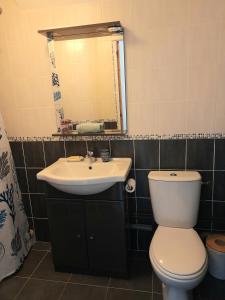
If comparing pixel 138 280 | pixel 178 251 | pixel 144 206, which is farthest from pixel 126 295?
pixel 144 206

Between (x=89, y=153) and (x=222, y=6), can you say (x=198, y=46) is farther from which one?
(x=89, y=153)

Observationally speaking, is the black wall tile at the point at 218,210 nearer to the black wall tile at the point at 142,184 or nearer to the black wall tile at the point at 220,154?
the black wall tile at the point at 220,154

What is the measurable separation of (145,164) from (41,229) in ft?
4.05

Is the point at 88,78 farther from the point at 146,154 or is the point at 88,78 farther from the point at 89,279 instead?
the point at 89,279

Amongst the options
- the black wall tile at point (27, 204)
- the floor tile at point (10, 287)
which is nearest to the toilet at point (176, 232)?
the floor tile at point (10, 287)

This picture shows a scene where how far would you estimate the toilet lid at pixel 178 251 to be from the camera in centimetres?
136

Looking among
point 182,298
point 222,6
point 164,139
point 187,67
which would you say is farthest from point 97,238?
point 222,6

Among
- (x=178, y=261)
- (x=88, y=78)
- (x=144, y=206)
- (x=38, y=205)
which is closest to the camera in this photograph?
(x=178, y=261)

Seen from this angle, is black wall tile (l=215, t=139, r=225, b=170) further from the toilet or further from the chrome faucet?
the chrome faucet

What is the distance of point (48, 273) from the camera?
1.99 m

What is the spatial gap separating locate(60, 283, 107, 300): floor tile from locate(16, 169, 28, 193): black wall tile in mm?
940

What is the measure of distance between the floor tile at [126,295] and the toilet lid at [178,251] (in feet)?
1.43

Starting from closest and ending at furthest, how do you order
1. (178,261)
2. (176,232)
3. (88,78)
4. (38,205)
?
(178,261)
(176,232)
(88,78)
(38,205)

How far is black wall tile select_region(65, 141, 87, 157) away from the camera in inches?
80.2
